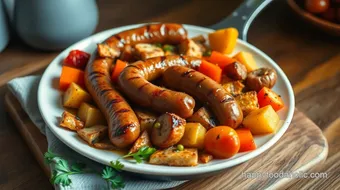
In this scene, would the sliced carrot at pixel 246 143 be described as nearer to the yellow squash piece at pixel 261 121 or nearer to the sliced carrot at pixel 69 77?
the yellow squash piece at pixel 261 121

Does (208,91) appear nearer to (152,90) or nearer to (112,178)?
(152,90)

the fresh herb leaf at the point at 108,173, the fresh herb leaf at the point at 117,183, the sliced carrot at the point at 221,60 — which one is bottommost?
the fresh herb leaf at the point at 117,183

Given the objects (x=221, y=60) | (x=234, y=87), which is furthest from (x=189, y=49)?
(x=234, y=87)

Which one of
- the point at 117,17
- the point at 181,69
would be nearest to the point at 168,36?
the point at 181,69

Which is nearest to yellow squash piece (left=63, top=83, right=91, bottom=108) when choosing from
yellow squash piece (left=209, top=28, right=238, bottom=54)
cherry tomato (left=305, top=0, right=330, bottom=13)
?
yellow squash piece (left=209, top=28, right=238, bottom=54)

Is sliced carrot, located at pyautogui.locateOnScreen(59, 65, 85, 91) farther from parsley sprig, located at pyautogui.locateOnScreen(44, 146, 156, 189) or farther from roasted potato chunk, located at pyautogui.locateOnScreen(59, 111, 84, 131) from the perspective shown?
parsley sprig, located at pyautogui.locateOnScreen(44, 146, 156, 189)

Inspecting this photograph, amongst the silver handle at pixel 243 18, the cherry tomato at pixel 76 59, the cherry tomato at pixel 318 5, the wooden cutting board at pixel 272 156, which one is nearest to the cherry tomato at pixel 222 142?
the wooden cutting board at pixel 272 156
